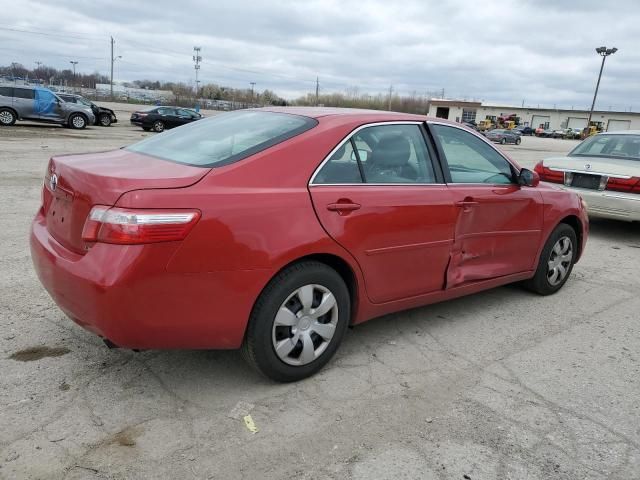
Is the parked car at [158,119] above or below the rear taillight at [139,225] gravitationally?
below

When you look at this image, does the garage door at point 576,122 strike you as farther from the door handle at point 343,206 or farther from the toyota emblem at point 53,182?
the toyota emblem at point 53,182

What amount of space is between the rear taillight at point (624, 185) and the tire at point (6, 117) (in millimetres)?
21678

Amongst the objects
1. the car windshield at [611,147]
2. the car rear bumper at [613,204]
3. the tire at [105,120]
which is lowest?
the tire at [105,120]

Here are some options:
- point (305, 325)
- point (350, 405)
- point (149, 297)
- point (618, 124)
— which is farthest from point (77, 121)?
point (618, 124)

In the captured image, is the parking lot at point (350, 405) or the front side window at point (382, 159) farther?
the front side window at point (382, 159)

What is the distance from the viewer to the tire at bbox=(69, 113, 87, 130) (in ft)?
76.5

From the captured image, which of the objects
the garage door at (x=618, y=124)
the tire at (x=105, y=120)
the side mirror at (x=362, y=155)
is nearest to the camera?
the side mirror at (x=362, y=155)

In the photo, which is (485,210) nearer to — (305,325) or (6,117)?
(305,325)

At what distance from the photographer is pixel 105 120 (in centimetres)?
2767

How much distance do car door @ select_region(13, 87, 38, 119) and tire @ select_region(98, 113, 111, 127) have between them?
5.65 metres

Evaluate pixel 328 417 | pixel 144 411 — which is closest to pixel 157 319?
pixel 144 411

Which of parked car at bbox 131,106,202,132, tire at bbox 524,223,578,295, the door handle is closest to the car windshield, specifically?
tire at bbox 524,223,578,295

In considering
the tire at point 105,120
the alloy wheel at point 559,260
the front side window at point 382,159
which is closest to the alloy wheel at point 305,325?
the front side window at point 382,159

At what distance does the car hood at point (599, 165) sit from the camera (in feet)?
24.1
